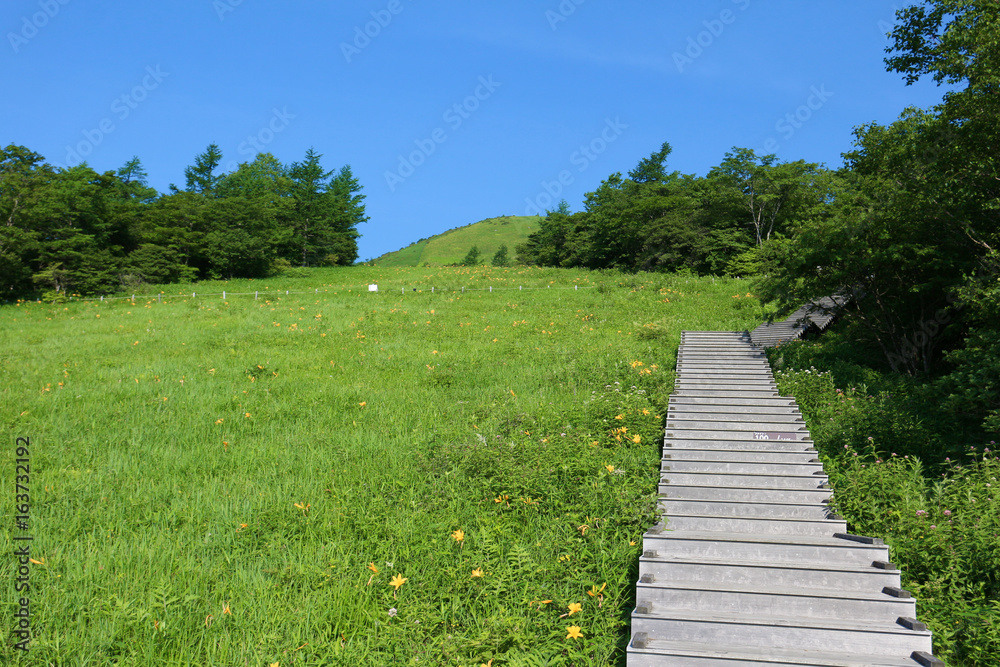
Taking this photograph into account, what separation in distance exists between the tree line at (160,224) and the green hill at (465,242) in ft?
111

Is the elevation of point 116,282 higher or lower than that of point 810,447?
higher

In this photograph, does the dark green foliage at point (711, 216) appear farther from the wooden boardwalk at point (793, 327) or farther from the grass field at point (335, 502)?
the grass field at point (335, 502)

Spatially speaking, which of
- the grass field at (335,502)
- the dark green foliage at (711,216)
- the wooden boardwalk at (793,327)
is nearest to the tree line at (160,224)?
the grass field at (335,502)

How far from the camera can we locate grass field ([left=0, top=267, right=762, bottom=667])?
4.09m

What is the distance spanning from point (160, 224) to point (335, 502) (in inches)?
1838

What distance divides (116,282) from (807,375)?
A: 40249mm

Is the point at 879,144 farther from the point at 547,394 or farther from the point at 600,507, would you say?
the point at 600,507

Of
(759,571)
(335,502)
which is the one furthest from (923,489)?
(335,502)

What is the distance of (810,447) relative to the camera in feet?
22.3

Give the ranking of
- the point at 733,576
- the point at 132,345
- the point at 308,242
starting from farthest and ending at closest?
the point at 308,242 < the point at 132,345 < the point at 733,576

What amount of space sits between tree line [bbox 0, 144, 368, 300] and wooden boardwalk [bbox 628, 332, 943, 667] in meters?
36.6

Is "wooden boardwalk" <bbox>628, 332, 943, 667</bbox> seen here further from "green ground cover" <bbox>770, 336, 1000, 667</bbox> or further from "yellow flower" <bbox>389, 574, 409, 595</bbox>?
"yellow flower" <bbox>389, 574, 409, 595</bbox>

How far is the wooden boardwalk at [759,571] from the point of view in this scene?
389 cm

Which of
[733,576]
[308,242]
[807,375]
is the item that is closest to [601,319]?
[807,375]
